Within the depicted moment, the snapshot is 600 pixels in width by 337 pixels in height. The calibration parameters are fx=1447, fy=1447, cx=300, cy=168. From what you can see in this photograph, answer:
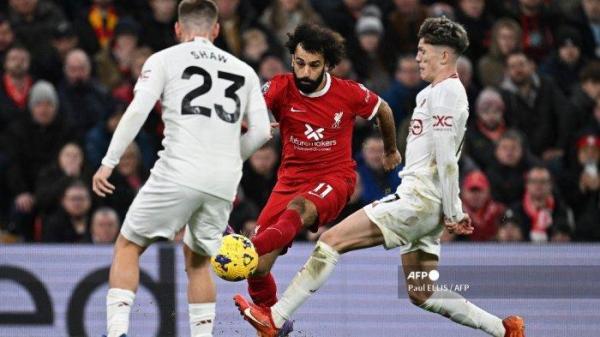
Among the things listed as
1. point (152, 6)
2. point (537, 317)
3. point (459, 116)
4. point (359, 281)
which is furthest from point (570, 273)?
point (152, 6)

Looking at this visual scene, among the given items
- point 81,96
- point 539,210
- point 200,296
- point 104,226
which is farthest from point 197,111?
point 81,96

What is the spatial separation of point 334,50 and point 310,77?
0.88 ft

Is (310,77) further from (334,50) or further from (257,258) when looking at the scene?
(257,258)

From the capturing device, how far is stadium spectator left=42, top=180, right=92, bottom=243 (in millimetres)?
13609

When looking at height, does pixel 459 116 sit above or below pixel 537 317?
above

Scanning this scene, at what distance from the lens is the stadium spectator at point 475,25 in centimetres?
1623

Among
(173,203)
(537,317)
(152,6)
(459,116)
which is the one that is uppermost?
(152,6)

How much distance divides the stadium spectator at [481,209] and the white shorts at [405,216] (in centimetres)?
363

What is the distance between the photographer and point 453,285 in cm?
1176

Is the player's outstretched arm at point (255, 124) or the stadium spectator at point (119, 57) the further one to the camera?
the stadium spectator at point (119, 57)

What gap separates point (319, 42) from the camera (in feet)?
33.8

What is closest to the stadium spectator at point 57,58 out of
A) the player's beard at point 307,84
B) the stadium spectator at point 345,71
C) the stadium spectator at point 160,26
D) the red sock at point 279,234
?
the stadium spectator at point 160,26

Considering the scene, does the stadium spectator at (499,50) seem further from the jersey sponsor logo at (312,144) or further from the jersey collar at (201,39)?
the jersey collar at (201,39)

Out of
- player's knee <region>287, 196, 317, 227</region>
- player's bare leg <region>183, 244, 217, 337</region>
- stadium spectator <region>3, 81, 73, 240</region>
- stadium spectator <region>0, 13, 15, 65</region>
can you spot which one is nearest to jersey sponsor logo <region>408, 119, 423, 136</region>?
player's knee <region>287, 196, 317, 227</region>
